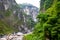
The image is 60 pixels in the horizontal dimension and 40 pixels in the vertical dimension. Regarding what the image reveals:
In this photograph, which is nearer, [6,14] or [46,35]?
[46,35]

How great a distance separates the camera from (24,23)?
12606 cm

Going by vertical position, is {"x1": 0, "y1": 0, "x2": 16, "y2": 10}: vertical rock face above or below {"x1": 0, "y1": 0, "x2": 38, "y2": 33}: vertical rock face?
above

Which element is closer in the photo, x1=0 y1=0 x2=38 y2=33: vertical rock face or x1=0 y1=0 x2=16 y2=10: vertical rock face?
x1=0 y1=0 x2=38 y2=33: vertical rock face

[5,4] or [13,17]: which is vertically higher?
[5,4]

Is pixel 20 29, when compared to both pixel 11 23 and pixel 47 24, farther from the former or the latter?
pixel 47 24

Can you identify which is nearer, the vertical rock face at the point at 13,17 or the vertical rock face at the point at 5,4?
the vertical rock face at the point at 13,17

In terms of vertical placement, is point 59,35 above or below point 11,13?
above

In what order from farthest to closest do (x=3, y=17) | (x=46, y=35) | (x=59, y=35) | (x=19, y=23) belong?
1. (x=19, y=23)
2. (x=3, y=17)
3. (x=46, y=35)
4. (x=59, y=35)

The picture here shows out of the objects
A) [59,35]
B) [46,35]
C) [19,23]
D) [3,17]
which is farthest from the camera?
[19,23]

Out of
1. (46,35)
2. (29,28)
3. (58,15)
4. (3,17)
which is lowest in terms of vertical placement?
(29,28)

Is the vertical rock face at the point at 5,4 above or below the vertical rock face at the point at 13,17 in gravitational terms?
above

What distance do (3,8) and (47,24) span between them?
89.2 metres

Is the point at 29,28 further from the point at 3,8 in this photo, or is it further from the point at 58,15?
the point at 58,15

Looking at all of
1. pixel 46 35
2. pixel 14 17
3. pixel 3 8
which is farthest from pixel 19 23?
pixel 46 35
